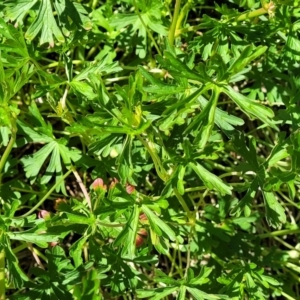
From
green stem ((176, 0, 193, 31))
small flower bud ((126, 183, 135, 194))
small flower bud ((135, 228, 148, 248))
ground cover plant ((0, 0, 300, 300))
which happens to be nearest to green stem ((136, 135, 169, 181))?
ground cover plant ((0, 0, 300, 300))

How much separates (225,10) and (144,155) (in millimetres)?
567

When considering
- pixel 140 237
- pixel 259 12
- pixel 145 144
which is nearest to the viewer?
pixel 145 144

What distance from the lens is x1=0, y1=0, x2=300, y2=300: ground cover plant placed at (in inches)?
65.2

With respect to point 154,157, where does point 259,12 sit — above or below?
above

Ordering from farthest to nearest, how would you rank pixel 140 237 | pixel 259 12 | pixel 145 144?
pixel 140 237, pixel 259 12, pixel 145 144

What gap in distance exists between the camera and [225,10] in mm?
1946

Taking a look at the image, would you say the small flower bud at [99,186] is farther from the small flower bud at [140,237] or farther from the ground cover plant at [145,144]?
the small flower bud at [140,237]

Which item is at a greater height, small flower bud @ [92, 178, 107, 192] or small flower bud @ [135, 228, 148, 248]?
small flower bud @ [92, 178, 107, 192]

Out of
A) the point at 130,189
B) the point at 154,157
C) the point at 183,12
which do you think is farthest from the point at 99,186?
the point at 183,12

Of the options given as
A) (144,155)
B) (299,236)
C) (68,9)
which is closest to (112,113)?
(144,155)

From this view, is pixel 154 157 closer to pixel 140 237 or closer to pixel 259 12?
pixel 140 237

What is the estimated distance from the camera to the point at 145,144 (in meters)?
1.63

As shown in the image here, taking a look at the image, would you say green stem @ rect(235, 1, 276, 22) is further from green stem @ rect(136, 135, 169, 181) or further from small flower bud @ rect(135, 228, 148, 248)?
small flower bud @ rect(135, 228, 148, 248)

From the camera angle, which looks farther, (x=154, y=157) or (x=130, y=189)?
(x=130, y=189)
